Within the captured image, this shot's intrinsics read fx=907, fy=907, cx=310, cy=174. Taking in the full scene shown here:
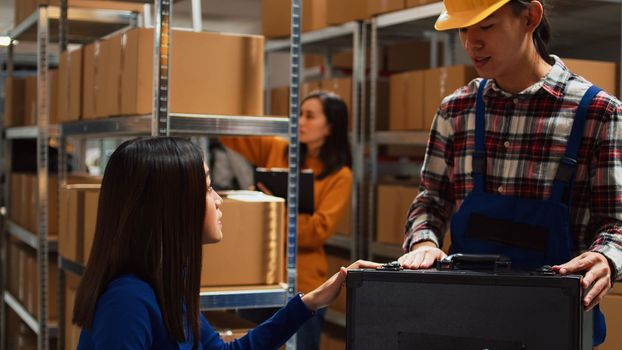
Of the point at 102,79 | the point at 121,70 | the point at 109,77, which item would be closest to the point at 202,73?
the point at 121,70

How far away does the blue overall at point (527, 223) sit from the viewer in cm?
193

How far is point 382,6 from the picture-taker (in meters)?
4.11

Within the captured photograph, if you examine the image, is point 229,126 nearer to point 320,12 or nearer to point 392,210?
point 392,210

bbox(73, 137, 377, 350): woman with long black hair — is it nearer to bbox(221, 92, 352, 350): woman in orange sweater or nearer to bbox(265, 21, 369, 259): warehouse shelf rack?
bbox(221, 92, 352, 350): woman in orange sweater

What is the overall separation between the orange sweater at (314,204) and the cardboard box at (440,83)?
50cm

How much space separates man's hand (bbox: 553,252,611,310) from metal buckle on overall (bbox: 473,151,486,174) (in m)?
0.37

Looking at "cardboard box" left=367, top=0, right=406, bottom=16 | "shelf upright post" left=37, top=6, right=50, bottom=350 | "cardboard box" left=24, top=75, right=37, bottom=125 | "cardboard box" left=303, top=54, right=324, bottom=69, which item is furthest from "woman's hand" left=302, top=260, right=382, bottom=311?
"cardboard box" left=303, top=54, right=324, bottom=69

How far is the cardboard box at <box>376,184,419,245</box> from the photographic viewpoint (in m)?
4.06

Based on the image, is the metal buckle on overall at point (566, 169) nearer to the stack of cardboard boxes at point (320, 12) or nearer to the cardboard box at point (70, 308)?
the cardboard box at point (70, 308)

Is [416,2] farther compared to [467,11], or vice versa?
[416,2]

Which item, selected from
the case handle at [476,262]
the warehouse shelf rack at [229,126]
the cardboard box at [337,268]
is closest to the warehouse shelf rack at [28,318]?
the cardboard box at [337,268]

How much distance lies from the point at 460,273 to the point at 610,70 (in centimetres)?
204

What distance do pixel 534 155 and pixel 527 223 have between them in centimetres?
16

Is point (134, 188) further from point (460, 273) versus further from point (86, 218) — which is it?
point (86, 218)
